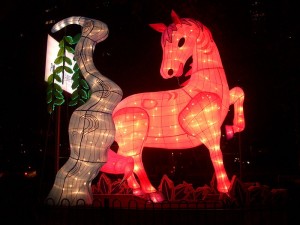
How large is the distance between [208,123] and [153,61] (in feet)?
28.4

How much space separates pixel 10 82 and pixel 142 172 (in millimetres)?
9603

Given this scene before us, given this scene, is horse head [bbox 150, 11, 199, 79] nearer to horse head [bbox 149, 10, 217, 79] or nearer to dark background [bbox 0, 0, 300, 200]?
horse head [bbox 149, 10, 217, 79]

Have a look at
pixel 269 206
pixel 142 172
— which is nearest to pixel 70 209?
pixel 142 172

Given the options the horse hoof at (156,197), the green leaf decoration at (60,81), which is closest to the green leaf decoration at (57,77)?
the green leaf decoration at (60,81)

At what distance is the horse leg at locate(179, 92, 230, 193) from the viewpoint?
21.5 feet

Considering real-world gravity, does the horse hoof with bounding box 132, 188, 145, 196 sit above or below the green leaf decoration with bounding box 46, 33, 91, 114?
below

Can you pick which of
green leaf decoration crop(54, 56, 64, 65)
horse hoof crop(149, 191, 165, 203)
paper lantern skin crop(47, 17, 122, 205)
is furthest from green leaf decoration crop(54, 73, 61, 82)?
horse hoof crop(149, 191, 165, 203)

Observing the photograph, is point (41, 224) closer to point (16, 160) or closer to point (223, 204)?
point (223, 204)

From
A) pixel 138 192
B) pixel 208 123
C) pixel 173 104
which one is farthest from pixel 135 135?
pixel 208 123

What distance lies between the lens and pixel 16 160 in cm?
1759

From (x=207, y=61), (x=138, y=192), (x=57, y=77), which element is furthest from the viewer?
(x=57, y=77)

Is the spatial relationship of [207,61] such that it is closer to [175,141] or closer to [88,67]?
[175,141]

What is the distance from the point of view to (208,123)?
6586 mm

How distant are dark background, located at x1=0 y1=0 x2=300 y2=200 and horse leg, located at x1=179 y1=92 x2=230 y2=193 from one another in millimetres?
3018
